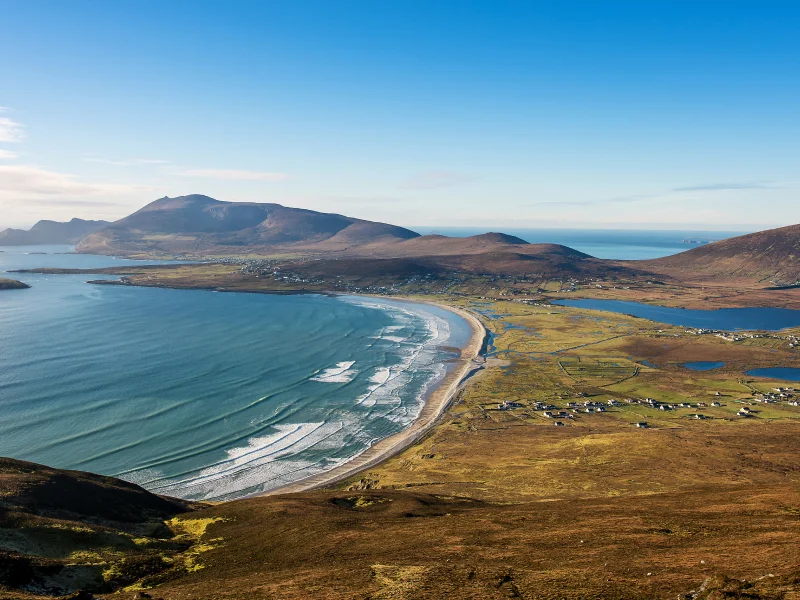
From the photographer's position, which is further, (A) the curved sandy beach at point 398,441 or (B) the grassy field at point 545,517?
(A) the curved sandy beach at point 398,441

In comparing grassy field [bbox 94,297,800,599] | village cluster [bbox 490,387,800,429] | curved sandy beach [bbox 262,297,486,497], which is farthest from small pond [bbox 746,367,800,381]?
curved sandy beach [bbox 262,297,486,497]

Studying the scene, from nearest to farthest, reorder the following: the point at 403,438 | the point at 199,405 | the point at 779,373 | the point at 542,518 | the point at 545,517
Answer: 1. the point at 542,518
2. the point at 545,517
3. the point at 403,438
4. the point at 199,405
5. the point at 779,373

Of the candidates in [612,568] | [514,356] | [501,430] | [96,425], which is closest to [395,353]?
[514,356]

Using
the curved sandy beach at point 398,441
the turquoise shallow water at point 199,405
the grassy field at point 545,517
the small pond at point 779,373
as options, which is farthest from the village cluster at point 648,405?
the turquoise shallow water at point 199,405

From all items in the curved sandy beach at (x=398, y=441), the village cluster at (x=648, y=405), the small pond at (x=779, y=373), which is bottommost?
the curved sandy beach at (x=398, y=441)

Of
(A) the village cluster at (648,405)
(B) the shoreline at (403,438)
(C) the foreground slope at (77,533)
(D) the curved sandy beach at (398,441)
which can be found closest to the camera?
(C) the foreground slope at (77,533)

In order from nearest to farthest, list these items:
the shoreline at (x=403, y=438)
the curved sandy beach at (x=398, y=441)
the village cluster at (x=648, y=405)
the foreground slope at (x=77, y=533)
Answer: the foreground slope at (x=77, y=533), the shoreline at (x=403, y=438), the curved sandy beach at (x=398, y=441), the village cluster at (x=648, y=405)

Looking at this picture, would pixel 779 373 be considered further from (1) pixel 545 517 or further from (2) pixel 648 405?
(1) pixel 545 517

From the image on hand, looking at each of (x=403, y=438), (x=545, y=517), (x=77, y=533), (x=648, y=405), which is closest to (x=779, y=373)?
(x=648, y=405)

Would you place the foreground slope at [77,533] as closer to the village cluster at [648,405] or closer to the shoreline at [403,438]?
the shoreline at [403,438]

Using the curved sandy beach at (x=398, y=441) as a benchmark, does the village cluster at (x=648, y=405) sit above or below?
above

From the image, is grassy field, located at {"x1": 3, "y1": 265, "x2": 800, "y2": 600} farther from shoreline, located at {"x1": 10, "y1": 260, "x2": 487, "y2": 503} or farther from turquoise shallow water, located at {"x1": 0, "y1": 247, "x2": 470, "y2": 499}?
turquoise shallow water, located at {"x1": 0, "y1": 247, "x2": 470, "y2": 499}
